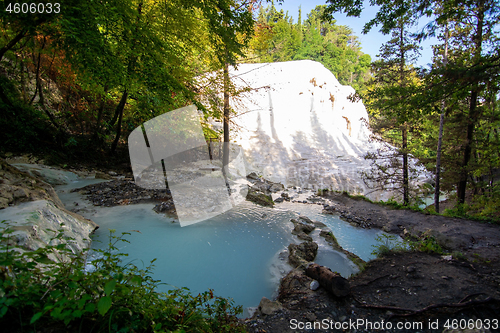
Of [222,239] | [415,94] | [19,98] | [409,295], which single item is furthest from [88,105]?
[409,295]

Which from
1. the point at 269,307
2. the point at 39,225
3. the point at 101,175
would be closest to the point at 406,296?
the point at 269,307

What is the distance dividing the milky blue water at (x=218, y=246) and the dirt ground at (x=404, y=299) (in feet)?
2.50

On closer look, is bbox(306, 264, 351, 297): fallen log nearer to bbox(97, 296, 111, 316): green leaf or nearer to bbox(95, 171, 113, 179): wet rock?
bbox(97, 296, 111, 316): green leaf

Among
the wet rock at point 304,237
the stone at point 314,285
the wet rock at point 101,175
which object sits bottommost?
the wet rock at point 304,237

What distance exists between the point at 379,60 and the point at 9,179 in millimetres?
14731

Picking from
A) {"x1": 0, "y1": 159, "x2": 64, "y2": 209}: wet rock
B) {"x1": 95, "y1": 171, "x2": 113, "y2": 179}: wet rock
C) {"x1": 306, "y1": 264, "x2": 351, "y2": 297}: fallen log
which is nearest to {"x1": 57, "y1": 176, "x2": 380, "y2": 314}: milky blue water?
→ {"x1": 306, "y1": 264, "x2": 351, "y2": 297}: fallen log

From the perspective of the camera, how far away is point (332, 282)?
3.64 meters

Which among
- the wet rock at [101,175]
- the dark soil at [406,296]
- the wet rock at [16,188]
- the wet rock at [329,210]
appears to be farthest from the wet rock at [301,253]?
the wet rock at [101,175]

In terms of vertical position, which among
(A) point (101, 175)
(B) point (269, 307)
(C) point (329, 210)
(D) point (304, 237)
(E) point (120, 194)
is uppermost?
(A) point (101, 175)

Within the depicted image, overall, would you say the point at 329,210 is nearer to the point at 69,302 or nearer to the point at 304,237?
the point at 304,237

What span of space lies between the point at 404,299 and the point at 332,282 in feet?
3.80

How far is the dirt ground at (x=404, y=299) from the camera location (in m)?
2.92

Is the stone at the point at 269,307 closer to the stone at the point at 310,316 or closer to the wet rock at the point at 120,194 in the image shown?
the stone at the point at 310,316

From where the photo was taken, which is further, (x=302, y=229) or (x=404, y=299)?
(x=302, y=229)
